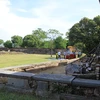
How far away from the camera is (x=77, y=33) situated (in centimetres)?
2647

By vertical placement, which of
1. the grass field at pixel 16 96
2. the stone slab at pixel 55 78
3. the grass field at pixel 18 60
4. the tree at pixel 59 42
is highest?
the tree at pixel 59 42

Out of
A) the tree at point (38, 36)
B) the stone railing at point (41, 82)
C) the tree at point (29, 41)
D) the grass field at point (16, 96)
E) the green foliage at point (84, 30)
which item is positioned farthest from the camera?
the tree at point (38, 36)

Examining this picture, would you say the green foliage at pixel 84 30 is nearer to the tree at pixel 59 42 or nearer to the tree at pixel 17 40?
the tree at pixel 59 42

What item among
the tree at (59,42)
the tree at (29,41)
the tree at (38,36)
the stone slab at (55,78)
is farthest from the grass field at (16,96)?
the tree at (38,36)

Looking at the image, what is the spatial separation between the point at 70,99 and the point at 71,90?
184mm

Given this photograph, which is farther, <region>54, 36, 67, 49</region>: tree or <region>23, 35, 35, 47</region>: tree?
<region>23, 35, 35, 47</region>: tree

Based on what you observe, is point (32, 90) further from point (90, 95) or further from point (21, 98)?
point (90, 95)

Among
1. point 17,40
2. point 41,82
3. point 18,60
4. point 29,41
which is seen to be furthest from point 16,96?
point 17,40

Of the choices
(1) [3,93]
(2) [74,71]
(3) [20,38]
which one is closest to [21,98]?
(1) [3,93]

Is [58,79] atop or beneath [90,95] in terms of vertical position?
atop

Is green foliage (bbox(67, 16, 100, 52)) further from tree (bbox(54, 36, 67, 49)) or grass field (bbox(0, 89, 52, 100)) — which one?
tree (bbox(54, 36, 67, 49))

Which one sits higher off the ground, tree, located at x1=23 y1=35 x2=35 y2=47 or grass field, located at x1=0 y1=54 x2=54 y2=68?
tree, located at x1=23 y1=35 x2=35 y2=47

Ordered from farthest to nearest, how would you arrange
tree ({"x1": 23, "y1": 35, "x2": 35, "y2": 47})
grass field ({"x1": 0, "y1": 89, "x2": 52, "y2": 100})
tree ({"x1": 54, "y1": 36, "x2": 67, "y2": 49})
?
tree ({"x1": 23, "y1": 35, "x2": 35, "y2": 47})
tree ({"x1": 54, "y1": 36, "x2": 67, "y2": 49})
grass field ({"x1": 0, "y1": 89, "x2": 52, "y2": 100})

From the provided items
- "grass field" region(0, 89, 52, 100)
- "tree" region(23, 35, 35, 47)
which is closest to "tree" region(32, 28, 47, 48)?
"tree" region(23, 35, 35, 47)
